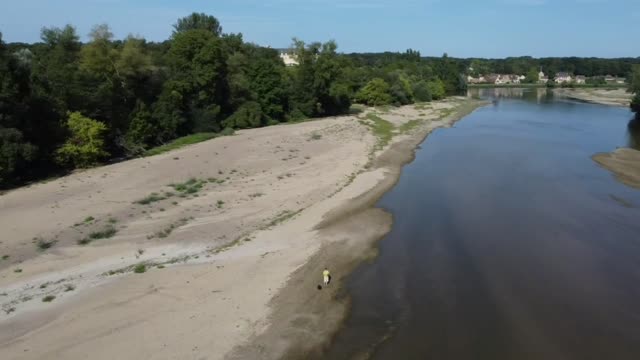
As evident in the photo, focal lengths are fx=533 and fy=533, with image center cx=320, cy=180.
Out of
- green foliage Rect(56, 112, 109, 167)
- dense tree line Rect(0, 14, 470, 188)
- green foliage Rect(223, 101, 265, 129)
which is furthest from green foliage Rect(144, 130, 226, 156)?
green foliage Rect(56, 112, 109, 167)

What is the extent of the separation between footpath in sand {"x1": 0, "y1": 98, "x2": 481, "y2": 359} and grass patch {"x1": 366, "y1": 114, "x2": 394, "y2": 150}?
14158mm

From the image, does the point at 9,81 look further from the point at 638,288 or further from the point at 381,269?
the point at 638,288

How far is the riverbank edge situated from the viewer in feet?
52.5

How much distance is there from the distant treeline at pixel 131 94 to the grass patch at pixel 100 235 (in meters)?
12.1

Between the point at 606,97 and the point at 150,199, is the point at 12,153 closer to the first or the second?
the point at 150,199

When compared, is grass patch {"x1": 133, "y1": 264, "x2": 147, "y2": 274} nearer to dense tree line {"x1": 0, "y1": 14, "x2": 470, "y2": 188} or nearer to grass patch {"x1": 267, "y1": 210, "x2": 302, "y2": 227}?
grass patch {"x1": 267, "y1": 210, "x2": 302, "y2": 227}

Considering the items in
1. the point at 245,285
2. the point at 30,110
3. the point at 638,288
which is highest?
the point at 30,110

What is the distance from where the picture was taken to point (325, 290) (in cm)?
2023

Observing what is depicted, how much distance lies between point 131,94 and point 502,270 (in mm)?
38593

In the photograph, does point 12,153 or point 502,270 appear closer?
point 502,270

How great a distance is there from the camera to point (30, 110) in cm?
3606

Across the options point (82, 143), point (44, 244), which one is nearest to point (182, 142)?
point (82, 143)

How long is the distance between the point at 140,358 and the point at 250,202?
55.0 ft

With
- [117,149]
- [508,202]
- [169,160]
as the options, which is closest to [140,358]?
[508,202]
